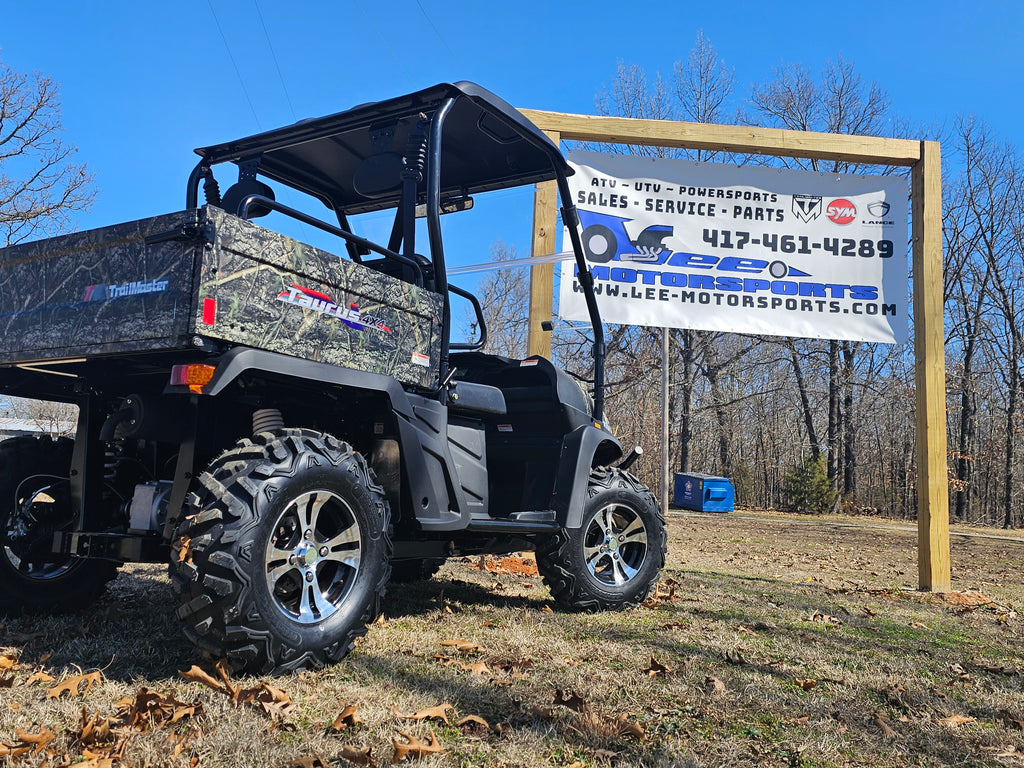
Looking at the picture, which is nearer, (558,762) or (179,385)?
(558,762)

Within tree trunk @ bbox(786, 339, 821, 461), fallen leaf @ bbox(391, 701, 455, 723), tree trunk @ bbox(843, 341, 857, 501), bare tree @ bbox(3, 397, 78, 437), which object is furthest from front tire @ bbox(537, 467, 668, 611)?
bare tree @ bbox(3, 397, 78, 437)

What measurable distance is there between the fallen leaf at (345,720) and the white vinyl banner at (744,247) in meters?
5.03

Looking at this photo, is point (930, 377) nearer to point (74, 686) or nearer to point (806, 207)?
point (806, 207)

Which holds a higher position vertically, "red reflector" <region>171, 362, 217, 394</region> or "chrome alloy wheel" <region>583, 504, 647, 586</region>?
"red reflector" <region>171, 362, 217, 394</region>

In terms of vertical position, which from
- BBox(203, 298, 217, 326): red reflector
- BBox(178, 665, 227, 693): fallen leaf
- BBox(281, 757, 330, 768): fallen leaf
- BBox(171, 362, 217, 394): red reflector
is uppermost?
BBox(203, 298, 217, 326): red reflector

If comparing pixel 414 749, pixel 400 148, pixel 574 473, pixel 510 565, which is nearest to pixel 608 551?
pixel 574 473

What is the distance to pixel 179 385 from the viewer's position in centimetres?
318

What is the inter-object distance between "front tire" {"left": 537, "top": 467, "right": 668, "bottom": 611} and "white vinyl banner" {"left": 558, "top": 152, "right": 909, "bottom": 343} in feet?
6.94

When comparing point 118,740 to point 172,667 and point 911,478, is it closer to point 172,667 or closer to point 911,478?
→ point 172,667

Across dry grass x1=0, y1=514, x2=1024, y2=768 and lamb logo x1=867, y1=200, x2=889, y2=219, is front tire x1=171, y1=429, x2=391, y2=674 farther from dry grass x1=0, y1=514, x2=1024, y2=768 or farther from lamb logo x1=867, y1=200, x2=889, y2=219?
lamb logo x1=867, y1=200, x2=889, y2=219

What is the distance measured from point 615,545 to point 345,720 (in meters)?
3.18

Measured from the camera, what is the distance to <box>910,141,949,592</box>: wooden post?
7.57 metres

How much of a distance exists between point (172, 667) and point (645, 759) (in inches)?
79.4

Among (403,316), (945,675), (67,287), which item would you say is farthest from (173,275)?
(945,675)
